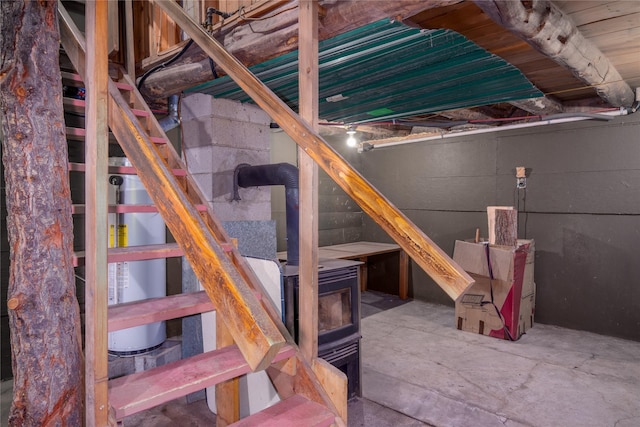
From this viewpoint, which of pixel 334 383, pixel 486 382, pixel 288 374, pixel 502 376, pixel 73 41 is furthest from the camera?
pixel 502 376

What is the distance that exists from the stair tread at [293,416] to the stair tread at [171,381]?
19 centimetres

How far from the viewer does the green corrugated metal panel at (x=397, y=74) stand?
2297mm

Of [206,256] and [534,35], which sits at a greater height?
[534,35]

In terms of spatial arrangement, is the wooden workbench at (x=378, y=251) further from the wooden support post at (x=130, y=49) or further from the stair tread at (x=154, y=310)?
the stair tread at (x=154, y=310)

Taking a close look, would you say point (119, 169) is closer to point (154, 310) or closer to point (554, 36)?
→ point (154, 310)

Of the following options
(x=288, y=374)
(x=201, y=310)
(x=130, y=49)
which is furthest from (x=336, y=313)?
(x=130, y=49)

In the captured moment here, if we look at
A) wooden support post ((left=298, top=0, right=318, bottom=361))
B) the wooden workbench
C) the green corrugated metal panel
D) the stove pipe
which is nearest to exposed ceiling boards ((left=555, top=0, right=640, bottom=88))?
the green corrugated metal panel

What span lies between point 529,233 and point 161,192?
187 inches

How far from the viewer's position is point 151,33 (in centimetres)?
325

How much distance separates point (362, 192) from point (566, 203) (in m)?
4.24

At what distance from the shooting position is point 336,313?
2.97m

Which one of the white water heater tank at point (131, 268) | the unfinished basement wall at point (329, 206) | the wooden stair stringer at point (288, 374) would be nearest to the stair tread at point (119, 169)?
the wooden stair stringer at point (288, 374)

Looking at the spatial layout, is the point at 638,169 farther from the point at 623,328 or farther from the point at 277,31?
the point at 277,31

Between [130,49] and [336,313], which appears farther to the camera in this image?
[130,49]
